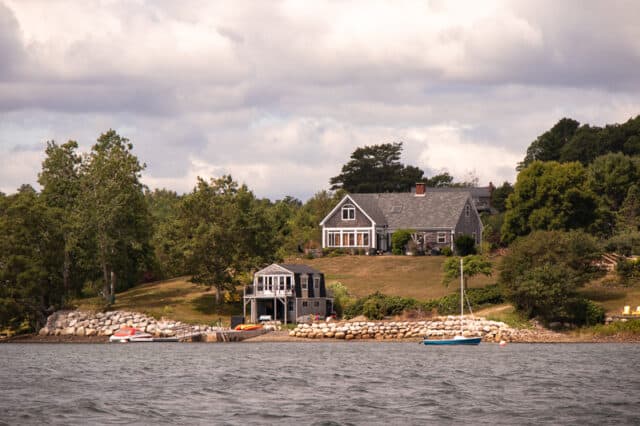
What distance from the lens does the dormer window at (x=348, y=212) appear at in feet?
373

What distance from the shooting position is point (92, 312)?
91312 mm

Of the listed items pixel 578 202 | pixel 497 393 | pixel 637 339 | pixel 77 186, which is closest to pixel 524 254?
pixel 637 339

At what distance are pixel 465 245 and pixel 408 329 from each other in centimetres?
2608

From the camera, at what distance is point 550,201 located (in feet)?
322

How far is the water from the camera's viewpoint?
1444 inches

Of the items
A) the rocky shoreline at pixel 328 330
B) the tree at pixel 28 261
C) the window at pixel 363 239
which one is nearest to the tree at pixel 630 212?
the window at pixel 363 239

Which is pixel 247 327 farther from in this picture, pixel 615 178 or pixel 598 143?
pixel 598 143

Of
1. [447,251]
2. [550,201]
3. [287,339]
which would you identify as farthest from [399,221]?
[287,339]

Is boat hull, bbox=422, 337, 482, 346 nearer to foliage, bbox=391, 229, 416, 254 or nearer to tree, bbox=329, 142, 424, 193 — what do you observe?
foliage, bbox=391, 229, 416, 254

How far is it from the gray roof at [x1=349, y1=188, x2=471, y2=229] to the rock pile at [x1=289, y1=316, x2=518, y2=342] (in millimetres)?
30225

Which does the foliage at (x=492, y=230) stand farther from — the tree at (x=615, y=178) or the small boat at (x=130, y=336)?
the small boat at (x=130, y=336)

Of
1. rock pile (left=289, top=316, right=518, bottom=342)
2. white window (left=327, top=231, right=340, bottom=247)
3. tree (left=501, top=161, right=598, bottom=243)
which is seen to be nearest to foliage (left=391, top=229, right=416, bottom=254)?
white window (left=327, top=231, right=340, bottom=247)

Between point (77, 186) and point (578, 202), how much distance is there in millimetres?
48717

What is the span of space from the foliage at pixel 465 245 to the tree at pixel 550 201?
5553mm
